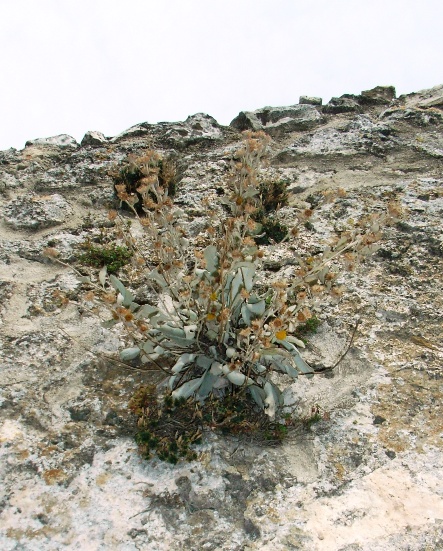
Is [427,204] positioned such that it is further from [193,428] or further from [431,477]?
Result: [193,428]

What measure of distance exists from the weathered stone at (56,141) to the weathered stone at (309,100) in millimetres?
3244

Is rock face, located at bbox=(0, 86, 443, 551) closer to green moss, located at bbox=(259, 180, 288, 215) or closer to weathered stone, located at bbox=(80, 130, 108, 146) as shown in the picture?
green moss, located at bbox=(259, 180, 288, 215)

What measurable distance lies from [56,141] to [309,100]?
Answer: 3581 millimetres

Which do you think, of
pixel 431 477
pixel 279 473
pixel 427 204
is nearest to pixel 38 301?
pixel 279 473

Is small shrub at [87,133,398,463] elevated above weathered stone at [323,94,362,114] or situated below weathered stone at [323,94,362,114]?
below

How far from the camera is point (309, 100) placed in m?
7.52

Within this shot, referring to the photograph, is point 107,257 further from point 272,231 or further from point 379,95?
point 379,95

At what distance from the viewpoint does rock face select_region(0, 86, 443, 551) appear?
2531mm

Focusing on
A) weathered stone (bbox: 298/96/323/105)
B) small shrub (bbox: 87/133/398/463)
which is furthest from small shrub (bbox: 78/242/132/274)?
weathered stone (bbox: 298/96/323/105)

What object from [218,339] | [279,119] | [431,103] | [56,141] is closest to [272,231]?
[218,339]

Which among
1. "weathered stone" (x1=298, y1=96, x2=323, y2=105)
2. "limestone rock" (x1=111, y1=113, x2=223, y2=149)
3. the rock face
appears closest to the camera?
the rock face

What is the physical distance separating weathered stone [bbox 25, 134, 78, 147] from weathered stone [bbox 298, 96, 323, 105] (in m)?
3.24

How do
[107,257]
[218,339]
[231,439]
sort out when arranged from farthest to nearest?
[107,257] < [218,339] < [231,439]

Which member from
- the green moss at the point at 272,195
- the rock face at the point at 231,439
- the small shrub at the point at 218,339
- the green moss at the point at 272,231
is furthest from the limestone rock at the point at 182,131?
the small shrub at the point at 218,339
